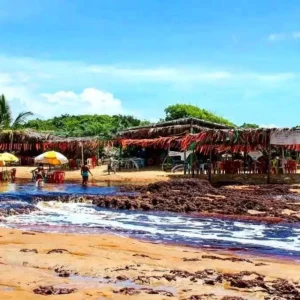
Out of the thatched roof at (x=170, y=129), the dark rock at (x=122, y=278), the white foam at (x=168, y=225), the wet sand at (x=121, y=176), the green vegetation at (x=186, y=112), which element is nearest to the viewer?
the dark rock at (x=122, y=278)

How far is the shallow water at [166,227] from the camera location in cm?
1372

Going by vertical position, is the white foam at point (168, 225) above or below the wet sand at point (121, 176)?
below

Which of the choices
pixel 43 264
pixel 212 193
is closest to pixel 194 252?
pixel 43 264

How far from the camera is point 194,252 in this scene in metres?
11.9

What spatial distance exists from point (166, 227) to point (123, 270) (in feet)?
22.9

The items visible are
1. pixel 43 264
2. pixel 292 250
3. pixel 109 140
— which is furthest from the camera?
pixel 109 140

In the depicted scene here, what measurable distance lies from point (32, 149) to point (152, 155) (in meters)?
10.5

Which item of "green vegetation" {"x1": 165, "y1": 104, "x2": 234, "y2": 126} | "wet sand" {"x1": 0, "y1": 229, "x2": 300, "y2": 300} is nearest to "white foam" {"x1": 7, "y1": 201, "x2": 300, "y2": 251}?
"wet sand" {"x1": 0, "y1": 229, "x2": 300, "y2": 300}

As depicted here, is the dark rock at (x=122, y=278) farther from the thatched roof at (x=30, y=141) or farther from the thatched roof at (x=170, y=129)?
the thatched roof at (x=30, y=141)

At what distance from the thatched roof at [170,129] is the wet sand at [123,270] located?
95.8 feet

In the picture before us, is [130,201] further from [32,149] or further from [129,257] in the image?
[32,149]

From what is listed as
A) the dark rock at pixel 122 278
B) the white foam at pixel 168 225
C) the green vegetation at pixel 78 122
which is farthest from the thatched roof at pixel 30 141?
the dark rock at pixel 122 278

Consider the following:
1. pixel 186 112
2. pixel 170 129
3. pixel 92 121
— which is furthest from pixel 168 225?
pixel 92 121

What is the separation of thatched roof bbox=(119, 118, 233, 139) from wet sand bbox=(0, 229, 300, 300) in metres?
29.2
